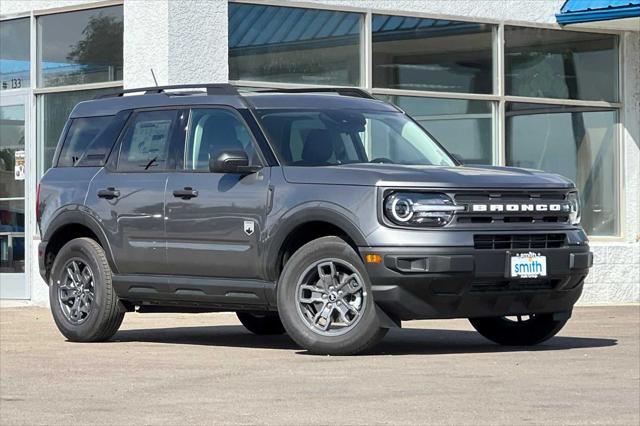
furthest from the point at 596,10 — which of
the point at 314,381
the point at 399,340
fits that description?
the point at 314,381

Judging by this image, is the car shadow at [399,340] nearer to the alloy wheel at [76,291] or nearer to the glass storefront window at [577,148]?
the alloy wheel at [76,291]

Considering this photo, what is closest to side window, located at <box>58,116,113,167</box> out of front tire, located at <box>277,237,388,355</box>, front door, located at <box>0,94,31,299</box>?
front tire, located at <box>277,237,388,355</box>

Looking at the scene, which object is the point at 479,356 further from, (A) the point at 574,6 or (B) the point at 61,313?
(A) the point at 574,6

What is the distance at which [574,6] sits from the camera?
1919 centimetres

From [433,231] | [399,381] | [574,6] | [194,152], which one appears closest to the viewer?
[399,381]

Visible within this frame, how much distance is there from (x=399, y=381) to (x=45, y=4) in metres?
10.3

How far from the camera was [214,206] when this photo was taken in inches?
433

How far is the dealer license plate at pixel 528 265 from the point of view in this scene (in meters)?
10.3

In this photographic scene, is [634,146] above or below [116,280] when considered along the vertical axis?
above

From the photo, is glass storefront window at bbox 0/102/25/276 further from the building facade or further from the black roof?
the black roof

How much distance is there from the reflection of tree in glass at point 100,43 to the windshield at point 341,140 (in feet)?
20.3

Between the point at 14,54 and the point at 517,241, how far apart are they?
379 inches

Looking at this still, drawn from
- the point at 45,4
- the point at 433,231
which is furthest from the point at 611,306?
the point at 433,231

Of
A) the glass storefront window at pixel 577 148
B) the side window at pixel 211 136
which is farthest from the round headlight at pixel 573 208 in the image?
the glass storefront window at pixel 577 148
